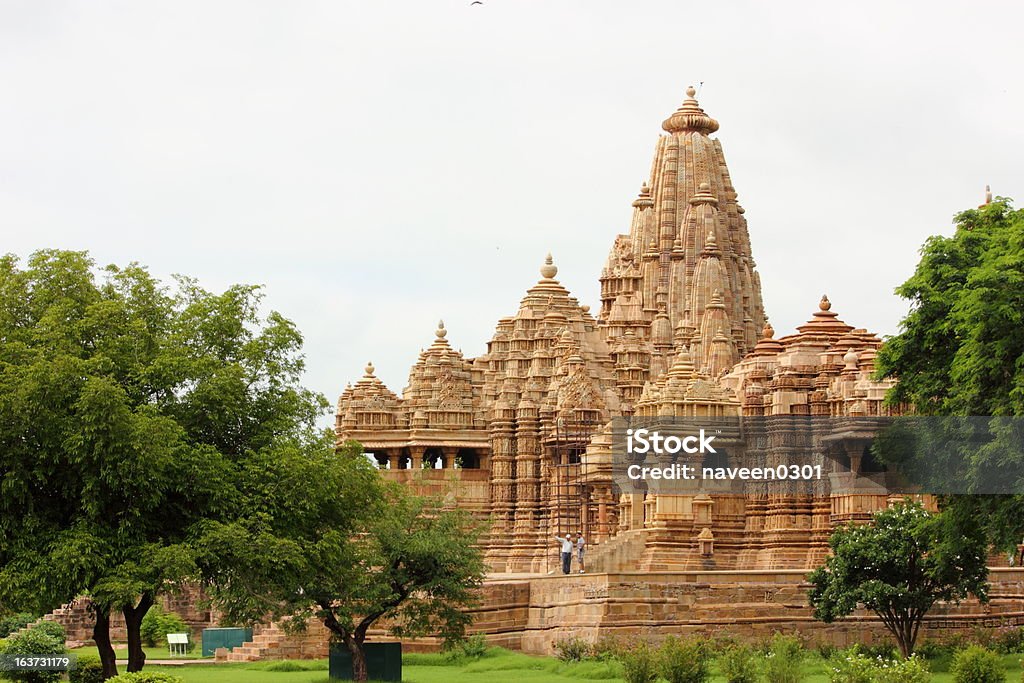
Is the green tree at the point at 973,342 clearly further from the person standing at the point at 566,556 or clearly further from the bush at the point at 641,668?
the person standing at the point at 566,556

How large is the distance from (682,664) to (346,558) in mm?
7839

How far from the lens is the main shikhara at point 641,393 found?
5941 cm

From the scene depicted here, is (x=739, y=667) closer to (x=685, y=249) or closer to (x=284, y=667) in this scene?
(x=284, y=667)

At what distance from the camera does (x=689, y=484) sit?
196 ft

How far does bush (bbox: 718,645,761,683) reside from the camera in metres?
40.3

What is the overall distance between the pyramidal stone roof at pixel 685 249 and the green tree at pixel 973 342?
40.9 m

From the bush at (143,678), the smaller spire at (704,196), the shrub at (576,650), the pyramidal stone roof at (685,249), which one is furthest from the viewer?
the smaller spire at (704,196)

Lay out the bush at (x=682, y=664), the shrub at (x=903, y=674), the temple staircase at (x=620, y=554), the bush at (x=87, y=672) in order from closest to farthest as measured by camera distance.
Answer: the shrub at (x=903, y=674), the bush at (x=682, y=664), the bush at (x=87, y=672), the temple staircase at (x=620, y=554)

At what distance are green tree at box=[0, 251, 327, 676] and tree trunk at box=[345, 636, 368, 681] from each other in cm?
485

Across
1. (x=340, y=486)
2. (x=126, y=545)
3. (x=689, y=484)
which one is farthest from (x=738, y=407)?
(x=126, y=545)

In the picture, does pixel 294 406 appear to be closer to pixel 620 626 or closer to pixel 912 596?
pixel 620 626

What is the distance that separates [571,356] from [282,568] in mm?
34119

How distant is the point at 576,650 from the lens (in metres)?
49.2

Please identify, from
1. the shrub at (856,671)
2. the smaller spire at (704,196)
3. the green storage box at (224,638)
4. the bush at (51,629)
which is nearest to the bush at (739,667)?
the shrub at (856,671)
